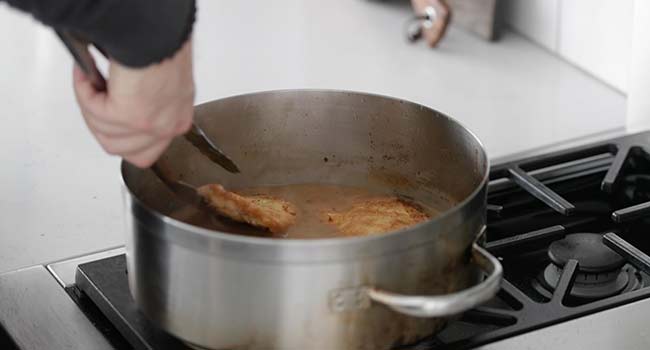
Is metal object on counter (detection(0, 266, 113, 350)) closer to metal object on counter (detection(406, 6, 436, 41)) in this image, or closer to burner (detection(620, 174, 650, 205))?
burner (detection(620, 174, 650, 205))

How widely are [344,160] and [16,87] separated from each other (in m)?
0.62

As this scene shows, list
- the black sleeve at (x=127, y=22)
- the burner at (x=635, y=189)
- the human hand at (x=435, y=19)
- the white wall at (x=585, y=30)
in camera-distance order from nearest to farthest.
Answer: the black sleeve at (x=127, y=22) < the burner at (x=635, y=189) < the white wall at (x=585, y=30) < the human hand at (x=435, y=19)

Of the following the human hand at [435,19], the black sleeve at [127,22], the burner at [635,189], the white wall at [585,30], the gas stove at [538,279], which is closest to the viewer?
the black sleeve at [127,22]

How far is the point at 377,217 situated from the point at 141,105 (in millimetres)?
260

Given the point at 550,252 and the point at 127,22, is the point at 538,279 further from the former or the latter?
the point at 127,22

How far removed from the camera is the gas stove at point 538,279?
2.82 ft

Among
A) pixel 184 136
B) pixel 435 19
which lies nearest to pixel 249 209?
pixel 184 136

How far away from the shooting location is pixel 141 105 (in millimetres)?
703

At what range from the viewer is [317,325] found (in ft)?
2.42

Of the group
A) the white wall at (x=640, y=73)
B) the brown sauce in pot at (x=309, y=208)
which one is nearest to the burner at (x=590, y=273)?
the brown sauce in pot at (x=309, y=208)

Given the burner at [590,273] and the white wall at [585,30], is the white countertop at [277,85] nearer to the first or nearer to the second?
the white wall at [585,30]

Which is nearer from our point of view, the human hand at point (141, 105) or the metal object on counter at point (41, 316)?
the human hand at point (141, 105)

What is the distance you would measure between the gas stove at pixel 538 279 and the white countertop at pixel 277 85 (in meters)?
0.16

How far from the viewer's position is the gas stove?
2.82 ft
